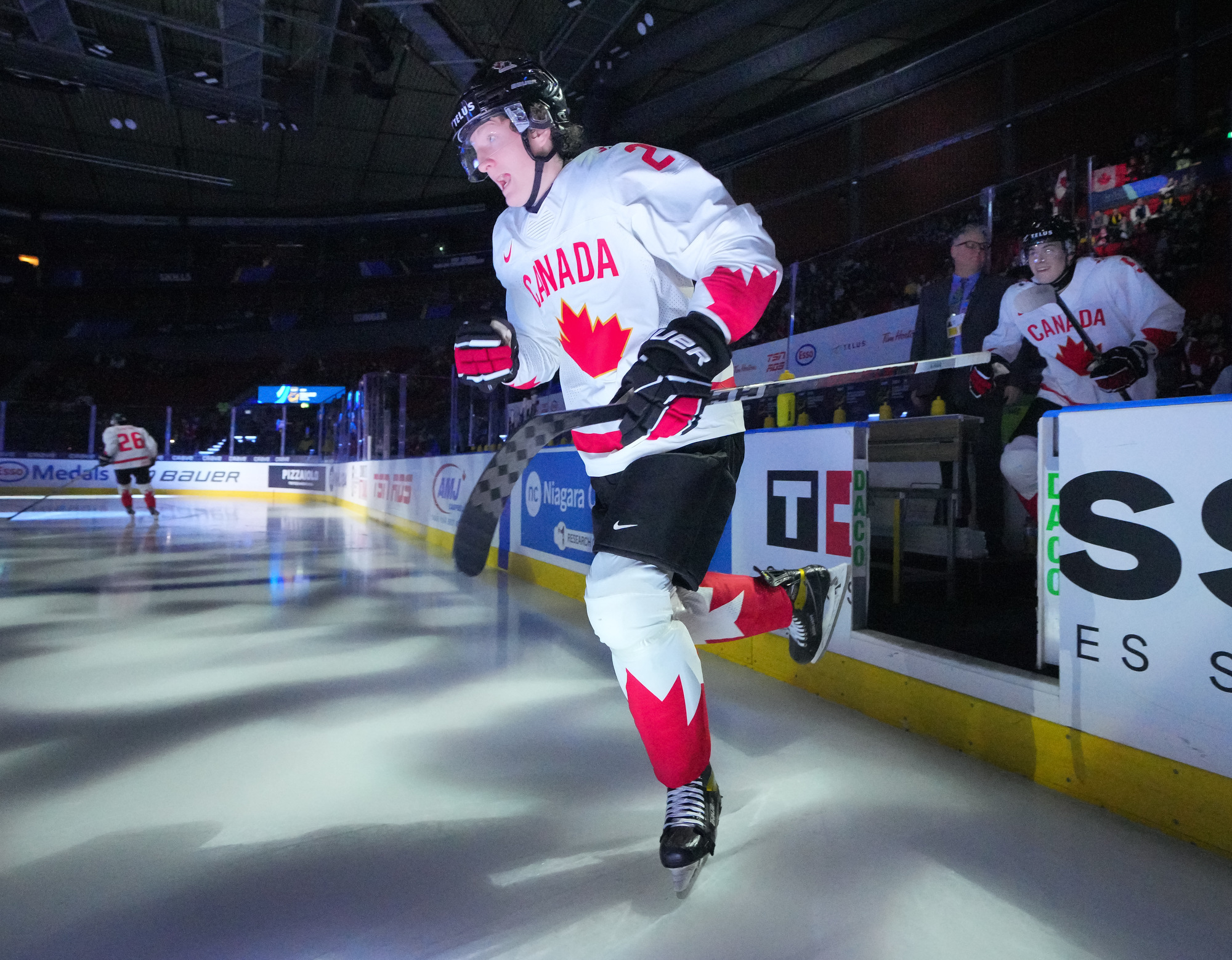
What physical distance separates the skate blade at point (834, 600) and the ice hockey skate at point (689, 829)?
2.42ft

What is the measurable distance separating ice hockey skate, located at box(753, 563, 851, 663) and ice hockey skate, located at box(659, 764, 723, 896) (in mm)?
704

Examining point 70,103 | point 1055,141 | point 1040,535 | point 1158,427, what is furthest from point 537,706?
point 70,103

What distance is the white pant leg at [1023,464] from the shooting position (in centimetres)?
271

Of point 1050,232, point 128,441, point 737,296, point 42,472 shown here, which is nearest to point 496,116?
point 737,296

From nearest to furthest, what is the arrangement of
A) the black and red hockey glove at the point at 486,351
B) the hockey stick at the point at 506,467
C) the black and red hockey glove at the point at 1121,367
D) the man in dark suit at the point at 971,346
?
the hockey stick at the point at 506,467
the black and red hockey glove at the point at 486,351
the black and red hockey glove at the point at 1121,367
the man in dark suit at the point at 971,346

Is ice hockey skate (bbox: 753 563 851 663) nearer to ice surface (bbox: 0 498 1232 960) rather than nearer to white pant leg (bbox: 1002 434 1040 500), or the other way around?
ice surface (bbox: 0 498 1232 960)

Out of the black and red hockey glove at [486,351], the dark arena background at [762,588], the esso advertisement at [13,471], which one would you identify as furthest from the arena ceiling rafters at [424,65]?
the black and red hockey glove at [486,351]

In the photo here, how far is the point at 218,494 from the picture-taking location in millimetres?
14930

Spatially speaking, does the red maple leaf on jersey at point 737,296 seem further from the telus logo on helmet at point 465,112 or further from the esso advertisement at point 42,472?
the esso advertisement at point 42,472

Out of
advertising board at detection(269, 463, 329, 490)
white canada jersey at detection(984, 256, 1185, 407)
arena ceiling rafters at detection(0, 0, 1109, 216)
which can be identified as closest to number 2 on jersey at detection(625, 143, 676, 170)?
white canada jersey at detection(984, 256, 1185, 407)

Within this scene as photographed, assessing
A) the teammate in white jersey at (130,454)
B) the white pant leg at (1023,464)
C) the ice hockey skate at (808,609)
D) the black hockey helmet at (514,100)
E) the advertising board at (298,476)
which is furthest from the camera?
the advertising board at (298,476)

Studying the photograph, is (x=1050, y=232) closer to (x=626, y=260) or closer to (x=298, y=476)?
(x=626, y=260)

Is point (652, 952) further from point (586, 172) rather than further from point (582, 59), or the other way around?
point (582, 59)

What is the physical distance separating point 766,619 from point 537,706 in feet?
2.50
